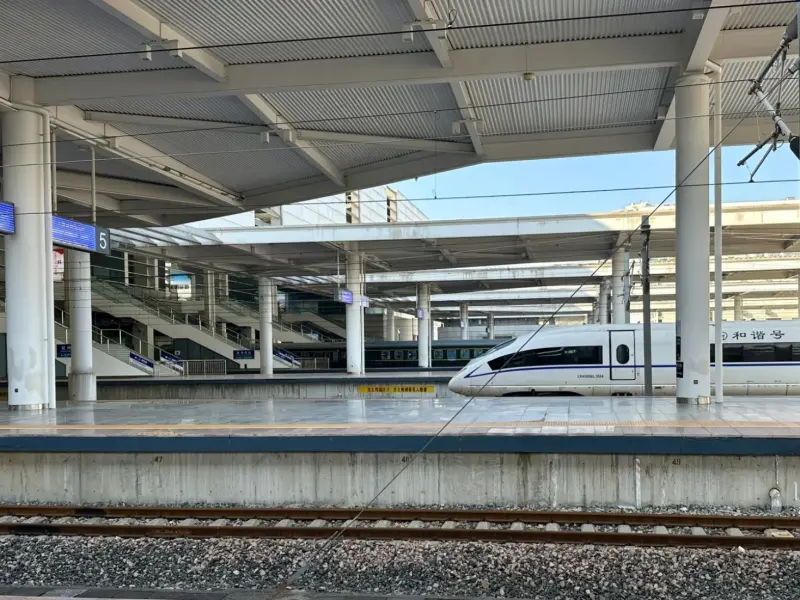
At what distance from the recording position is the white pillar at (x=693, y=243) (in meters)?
12.1

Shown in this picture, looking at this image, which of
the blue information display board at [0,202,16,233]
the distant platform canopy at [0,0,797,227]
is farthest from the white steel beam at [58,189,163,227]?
the blue information display board at [0,202,16,233]

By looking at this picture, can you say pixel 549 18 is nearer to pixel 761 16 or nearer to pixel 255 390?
pixel 761 16

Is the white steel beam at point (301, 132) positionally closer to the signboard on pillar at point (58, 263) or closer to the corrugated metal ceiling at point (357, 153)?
the corrugated metal ceiling at point (357, 153)

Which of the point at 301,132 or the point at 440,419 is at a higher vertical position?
the point at 301,132

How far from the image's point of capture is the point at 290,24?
35.4 ft

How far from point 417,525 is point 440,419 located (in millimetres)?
3412

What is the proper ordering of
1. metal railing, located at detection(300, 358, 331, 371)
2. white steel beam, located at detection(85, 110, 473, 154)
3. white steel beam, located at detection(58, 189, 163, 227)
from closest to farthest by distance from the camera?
white steel beam, located at detection(85, 110, 473, 154) → white steel beam, located at detection(58, 189, 163, 227) → metal railing, located at detection(300, 358, 331, 371)

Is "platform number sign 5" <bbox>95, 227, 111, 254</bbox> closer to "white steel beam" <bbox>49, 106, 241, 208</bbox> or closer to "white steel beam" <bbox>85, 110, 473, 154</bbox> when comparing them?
"white steel beam" <bbox>49, 106, 241, 208</bbox>

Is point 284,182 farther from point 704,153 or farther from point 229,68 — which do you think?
point 704,153

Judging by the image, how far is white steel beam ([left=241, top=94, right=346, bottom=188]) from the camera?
1348 centimetres

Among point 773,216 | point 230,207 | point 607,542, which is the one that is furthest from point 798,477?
point 773,216

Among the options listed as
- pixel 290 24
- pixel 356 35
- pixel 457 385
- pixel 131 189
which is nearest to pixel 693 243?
pixel 356 35

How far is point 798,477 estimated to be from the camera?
805 cm

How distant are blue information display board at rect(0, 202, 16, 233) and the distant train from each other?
27940 mm
